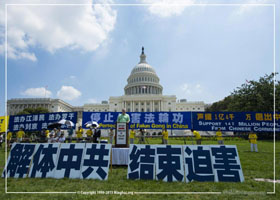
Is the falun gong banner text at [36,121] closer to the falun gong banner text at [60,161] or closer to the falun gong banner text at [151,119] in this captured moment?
the falun gong banner text at [151,119]

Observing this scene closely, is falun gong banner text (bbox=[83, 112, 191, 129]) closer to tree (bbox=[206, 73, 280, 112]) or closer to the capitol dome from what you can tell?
tree (bbox=[206, 73, 280, 112])

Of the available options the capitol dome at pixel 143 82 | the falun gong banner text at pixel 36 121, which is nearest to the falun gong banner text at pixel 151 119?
the falun gong banner text at pixel 36 121

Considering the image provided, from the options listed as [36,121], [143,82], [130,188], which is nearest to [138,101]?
[143,82]

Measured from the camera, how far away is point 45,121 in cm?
1738

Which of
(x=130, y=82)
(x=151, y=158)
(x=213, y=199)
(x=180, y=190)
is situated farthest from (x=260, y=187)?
(x=130, y=82)

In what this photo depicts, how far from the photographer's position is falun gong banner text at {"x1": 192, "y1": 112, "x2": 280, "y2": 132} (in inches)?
601

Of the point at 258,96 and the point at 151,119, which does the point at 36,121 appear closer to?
the point at 151,119

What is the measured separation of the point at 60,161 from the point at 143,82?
82637 millimetres

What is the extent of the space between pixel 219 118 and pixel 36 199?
1521 centimetres

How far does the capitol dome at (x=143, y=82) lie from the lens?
88000mm

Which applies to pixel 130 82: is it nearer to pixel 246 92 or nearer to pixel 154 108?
pixel 154 108

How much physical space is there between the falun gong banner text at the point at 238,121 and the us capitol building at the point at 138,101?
63.6 m

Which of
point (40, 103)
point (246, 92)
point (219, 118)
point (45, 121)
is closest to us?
point (219, 118)

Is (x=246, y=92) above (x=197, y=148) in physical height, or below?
above
